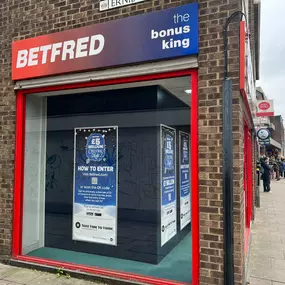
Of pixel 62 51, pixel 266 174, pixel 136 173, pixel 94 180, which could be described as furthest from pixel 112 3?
pixel 266 174

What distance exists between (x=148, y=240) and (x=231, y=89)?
8.45ft

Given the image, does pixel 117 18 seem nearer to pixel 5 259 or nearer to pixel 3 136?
pixel 3 136

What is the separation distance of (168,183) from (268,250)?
2.54 metres

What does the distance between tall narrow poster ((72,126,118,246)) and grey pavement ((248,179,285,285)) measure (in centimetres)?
227

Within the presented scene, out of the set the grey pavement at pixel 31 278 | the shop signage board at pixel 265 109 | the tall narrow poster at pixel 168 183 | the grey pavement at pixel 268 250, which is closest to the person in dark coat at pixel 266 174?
the shop signage board at pixel 265 109

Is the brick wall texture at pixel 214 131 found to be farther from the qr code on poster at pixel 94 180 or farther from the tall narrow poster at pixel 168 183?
the qr code on poster at pixel 94 180

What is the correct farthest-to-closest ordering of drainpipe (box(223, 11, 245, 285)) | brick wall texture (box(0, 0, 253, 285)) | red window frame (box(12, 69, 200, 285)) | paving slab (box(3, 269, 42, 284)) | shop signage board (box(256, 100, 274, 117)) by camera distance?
shop signage board (box(256, 100, 274, 117)) → paving slab (box(3, 269, 42, 284)) → red window frame (box(12, 69, 200, 285)) → brick wall texture (box(0, 0, 253, 285)) → drainpipe (box(223, 11, 245, 285))

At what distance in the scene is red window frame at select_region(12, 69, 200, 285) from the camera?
12.1 feet

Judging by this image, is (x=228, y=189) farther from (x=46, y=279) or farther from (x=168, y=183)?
(x=46, y=279)

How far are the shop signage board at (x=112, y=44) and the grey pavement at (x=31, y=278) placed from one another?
2975 millimetres

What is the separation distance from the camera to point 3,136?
16.6 ft

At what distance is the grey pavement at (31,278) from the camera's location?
161 inches

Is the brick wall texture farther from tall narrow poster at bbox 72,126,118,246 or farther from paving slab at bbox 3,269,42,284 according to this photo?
paving slab at bbox 3,269,42,284

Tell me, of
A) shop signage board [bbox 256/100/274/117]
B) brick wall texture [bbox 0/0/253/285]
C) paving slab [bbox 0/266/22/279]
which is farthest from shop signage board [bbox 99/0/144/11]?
shop signage board [bbox 256/100/274/117]
